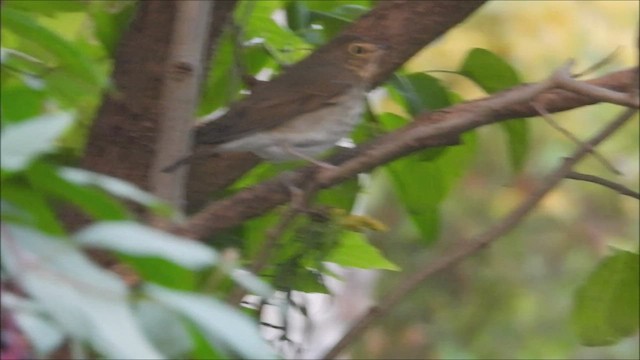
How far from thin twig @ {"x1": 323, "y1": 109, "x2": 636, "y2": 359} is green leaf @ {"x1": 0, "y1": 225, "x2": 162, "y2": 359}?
292 millimetres

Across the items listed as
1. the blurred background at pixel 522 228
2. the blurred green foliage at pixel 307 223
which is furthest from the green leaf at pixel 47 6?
the blurred background at pixel 522 228

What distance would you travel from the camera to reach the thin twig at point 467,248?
22.6 inches

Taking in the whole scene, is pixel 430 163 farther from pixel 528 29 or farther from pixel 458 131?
pixel 528 29

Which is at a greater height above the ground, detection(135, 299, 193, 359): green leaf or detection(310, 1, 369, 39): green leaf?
detection(135, 299, 193, 359): green leaf

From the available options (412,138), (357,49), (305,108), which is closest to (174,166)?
(412,138)

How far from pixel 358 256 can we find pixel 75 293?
0.52 m

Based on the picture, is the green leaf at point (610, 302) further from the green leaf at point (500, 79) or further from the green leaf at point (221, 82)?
the green leaf at point (221, 82)

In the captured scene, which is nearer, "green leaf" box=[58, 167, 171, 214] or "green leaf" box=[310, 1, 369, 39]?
"green leaf" box=[58, 167, 171, 214]

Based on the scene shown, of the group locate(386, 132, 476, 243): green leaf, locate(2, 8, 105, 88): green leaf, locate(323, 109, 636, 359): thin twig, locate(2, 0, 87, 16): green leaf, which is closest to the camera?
locate(2, 8, 105, 88): green leaf

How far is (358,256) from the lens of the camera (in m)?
0.80

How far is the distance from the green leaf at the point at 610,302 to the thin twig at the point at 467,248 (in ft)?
0.62

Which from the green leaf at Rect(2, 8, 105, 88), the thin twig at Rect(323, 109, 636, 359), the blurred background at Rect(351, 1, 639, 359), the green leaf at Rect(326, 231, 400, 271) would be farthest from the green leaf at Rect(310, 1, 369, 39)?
the blurred background at Rect(351, 1, 639, 359)

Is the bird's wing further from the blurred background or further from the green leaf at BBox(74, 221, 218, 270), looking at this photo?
the blurred background

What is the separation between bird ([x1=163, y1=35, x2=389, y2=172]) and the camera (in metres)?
0.90
